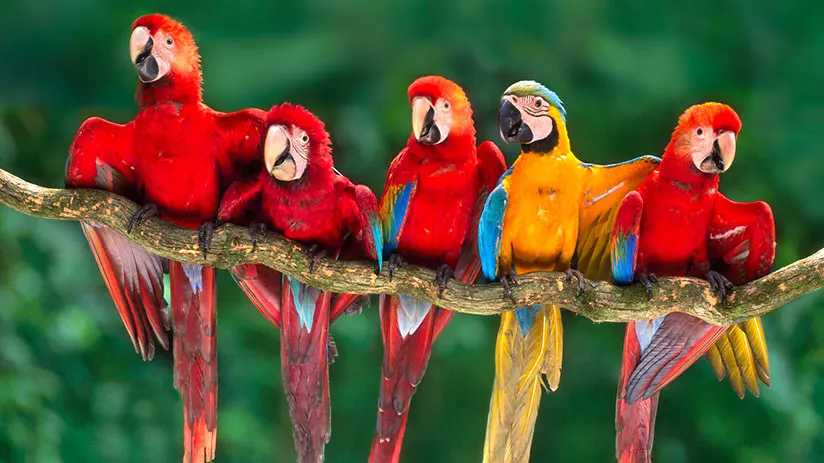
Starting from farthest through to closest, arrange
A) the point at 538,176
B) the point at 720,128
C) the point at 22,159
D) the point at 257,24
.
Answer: the point at 22,159, the point at 257,24, the point at 538,176, the point at 720,128

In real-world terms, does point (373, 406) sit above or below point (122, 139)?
below

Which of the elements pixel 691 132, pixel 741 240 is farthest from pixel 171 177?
pixel 741 240

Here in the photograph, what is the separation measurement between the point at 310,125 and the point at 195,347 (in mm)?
546

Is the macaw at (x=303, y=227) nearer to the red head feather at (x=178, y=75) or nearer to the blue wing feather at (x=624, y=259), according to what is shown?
the red head feather at (x=178, y=75)

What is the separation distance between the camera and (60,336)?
3027 millimetres

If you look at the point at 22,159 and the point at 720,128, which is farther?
the point at 22,159

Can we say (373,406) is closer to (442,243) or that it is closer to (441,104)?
(442,243)

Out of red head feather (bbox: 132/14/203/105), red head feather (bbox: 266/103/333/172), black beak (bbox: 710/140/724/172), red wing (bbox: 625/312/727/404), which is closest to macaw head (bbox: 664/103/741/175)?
black beak (bbox: 710/140/724/172)

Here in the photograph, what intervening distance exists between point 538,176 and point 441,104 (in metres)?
0.25

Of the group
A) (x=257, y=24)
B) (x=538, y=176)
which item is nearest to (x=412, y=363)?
(x=538, y=176)

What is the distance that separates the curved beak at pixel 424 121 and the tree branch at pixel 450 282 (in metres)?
0.28

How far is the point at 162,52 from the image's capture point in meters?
1.52

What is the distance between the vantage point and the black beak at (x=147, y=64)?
Result: 4.95 feet

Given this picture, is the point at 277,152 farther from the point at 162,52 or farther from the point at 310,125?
the point at 162,52
